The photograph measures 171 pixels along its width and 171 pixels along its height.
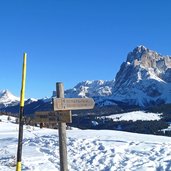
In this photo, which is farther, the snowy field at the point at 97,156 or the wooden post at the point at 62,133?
the snowy field at the point at 97,156

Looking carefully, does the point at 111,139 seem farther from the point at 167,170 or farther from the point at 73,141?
the point at 167,170

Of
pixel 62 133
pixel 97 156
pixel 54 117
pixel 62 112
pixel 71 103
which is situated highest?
pixel 71 103

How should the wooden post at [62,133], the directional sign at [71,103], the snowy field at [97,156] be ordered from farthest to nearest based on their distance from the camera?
the snowy field at [97,156] < the wooden post at [62,133] < the directional sign at [71,103]

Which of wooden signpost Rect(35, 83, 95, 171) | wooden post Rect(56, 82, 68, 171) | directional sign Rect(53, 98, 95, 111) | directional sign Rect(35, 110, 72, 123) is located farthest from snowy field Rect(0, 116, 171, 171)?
directional sign Rect(53, 98, 95, 111)

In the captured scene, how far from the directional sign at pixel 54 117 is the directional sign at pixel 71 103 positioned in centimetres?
18

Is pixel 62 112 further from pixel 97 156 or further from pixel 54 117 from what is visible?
pixel 97 156

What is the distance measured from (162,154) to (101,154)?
9.30ft

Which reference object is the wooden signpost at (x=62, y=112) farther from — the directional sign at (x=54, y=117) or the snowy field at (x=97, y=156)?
the snowy field at (x=97, y=156)

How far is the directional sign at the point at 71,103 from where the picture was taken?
12812 mm

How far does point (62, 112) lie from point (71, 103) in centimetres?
41

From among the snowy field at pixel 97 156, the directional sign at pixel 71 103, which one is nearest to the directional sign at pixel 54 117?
the directional sign at pixel 71 103

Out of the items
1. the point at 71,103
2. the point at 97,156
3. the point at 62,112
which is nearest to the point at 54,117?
the point at 62,112

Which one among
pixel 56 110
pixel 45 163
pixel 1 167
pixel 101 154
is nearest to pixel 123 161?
pixel 101 154

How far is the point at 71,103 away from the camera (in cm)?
1317
